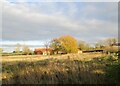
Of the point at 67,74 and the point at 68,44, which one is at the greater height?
the point at 68,44

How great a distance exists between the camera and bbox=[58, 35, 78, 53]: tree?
6751 centimetres

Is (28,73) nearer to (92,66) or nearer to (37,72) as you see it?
(37,72)

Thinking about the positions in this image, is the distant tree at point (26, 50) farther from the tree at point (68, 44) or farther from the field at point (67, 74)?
the field at point (67, 74)

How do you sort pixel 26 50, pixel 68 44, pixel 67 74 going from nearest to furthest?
pixel 67 74, pixel 26 50, pixel 68 44

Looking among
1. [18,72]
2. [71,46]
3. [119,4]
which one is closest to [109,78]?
[119,4]

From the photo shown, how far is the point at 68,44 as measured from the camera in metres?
71.2

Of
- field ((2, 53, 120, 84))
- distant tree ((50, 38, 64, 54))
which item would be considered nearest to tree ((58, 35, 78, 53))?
distant tree ((50, 38, 64, 54))

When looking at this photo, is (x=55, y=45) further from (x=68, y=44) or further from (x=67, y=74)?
(x=67, y=74)

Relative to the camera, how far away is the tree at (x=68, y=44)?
67.5 metres

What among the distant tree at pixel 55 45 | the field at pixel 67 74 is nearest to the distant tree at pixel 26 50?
the distant tree at pixel 55 45

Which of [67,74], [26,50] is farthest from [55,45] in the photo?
[67,74]

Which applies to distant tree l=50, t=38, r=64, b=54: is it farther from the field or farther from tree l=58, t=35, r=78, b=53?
the field

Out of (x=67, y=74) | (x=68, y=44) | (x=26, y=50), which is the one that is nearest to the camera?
(x=67, y=74)

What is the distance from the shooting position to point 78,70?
446 inches
